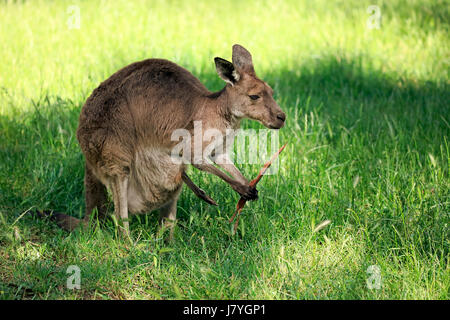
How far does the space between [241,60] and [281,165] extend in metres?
1.32

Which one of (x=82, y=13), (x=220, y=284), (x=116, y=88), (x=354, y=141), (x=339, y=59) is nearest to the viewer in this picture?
(x=220, y=284)

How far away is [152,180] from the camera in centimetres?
383

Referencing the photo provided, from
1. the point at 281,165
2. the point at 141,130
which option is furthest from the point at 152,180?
the point at 281,165

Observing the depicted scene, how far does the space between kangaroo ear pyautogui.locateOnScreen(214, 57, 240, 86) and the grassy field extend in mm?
915

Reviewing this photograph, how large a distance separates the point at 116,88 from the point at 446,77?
4.16 metres

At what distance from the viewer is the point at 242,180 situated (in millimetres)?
3486

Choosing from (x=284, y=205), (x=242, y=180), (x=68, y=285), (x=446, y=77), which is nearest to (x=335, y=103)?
(x=446, y=77)

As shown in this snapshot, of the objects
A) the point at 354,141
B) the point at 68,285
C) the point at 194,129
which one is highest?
the point at 194,129

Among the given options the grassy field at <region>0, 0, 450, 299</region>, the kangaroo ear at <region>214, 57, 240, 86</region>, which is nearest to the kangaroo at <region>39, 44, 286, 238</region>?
the kangaroo ear at <region>214, 57, 240, 86</region>

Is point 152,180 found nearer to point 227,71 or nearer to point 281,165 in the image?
point 227,71

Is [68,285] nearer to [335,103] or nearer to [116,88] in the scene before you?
[116,88]

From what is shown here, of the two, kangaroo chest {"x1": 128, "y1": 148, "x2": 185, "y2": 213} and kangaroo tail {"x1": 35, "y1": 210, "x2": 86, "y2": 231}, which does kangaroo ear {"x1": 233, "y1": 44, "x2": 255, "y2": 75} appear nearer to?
kangaroo chest {"x1": 128, "y1": 148, "x2": 185, "y2": 213}

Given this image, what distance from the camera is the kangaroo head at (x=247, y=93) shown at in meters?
3.33

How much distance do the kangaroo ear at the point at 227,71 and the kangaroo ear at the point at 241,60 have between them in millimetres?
34
